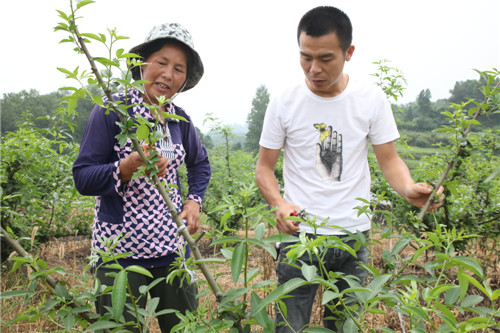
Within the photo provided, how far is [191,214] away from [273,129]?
0.54m

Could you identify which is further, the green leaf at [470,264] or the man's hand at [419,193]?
the man's hand at [419,193]

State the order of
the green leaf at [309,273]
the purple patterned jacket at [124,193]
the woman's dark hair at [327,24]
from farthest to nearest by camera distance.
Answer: the woman's dark hair at [327,24]
the purple patterned jacket at [124,193]
the green leaf at [309,273]

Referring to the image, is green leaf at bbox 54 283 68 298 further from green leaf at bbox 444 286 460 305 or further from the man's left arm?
the man's left arm

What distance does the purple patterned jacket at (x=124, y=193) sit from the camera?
151cm

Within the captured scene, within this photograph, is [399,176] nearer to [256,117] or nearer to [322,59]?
[322,59]

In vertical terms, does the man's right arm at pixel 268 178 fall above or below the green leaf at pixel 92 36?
below

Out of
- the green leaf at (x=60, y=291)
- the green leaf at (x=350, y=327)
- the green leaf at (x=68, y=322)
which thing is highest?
the green leaf at (x=60, y=291)

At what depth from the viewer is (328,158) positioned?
175 cm

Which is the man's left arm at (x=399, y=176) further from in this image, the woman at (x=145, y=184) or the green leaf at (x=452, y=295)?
the woman at (x=145, y=184)

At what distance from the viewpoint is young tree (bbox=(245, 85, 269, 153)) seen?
41.2 m

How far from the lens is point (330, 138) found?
5.73 ft

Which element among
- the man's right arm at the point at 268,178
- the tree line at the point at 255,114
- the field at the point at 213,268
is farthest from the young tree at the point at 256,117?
the man's right arm at the point at 268,178

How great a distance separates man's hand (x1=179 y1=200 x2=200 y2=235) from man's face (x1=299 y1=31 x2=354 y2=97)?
778 millimetres

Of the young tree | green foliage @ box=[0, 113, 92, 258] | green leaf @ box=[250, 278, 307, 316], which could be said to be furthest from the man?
the young tree
